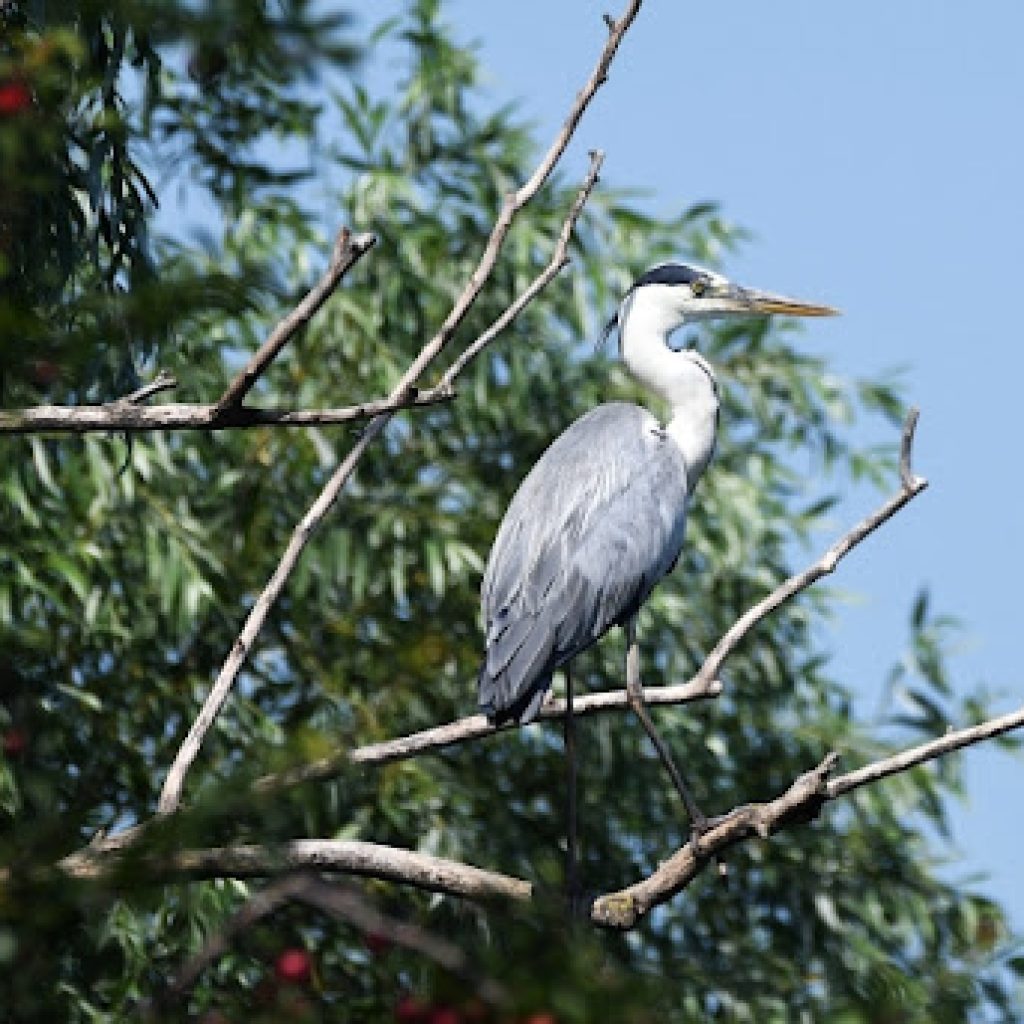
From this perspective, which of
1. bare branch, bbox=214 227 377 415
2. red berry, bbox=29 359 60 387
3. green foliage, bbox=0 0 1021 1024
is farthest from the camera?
green foliage, bbox=0 0 1021 1024

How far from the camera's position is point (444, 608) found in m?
6.73

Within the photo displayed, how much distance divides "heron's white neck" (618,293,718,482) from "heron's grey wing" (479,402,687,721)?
8cm

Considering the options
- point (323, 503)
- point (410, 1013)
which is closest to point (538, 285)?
point (323, 503)

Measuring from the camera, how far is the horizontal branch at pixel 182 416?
237 cm

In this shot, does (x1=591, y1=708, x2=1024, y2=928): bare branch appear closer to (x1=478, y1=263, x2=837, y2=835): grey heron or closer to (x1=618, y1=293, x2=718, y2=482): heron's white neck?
(x1=478, y1=263, x2=837, y2=835): grey heron

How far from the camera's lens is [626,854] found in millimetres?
6816

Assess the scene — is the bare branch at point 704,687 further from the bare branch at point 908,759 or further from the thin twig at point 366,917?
the thin twig at point 366,917

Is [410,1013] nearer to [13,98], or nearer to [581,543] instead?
[13,98]

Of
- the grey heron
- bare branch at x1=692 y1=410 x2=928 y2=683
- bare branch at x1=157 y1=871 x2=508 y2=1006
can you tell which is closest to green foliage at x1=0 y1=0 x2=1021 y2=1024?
the grey heron

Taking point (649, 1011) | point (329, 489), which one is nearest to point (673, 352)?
point (329, 489)

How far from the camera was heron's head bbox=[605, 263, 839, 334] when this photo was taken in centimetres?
447

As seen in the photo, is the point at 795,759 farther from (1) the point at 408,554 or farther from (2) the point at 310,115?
(2) the point at 310,115

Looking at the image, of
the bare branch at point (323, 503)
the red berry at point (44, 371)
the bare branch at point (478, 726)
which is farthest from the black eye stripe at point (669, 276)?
the red berry at point (44, 371)

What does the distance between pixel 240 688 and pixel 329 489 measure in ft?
12.1
